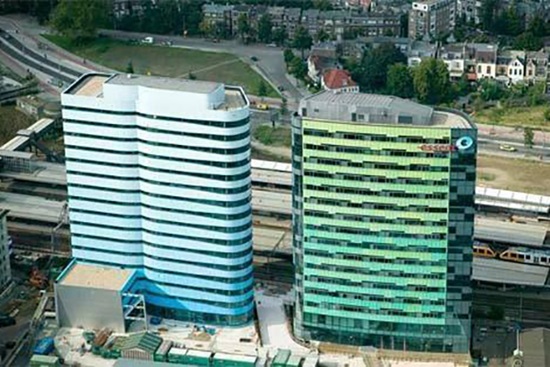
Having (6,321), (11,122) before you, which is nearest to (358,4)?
(11,122)

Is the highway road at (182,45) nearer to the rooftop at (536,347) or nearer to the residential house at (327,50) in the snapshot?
the residential house at (327,50)

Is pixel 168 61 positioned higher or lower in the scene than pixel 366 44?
lower

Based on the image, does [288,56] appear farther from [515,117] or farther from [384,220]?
[384,220]

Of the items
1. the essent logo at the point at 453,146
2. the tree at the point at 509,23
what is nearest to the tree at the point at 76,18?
the tree at the point at 509,23

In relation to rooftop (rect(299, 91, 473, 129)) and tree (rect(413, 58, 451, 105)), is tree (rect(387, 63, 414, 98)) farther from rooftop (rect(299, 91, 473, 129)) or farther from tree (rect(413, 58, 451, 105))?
rooftop (rect(299, 91, 473, 129))

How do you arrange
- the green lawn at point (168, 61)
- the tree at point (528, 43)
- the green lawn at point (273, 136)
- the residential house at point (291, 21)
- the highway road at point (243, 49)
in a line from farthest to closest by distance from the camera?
the residential house at point (291, 21), the tree at point (528, 43), the green lawn at point (168, 61), the highway road at point (243, 49), the green lawn at point (273, 136)
